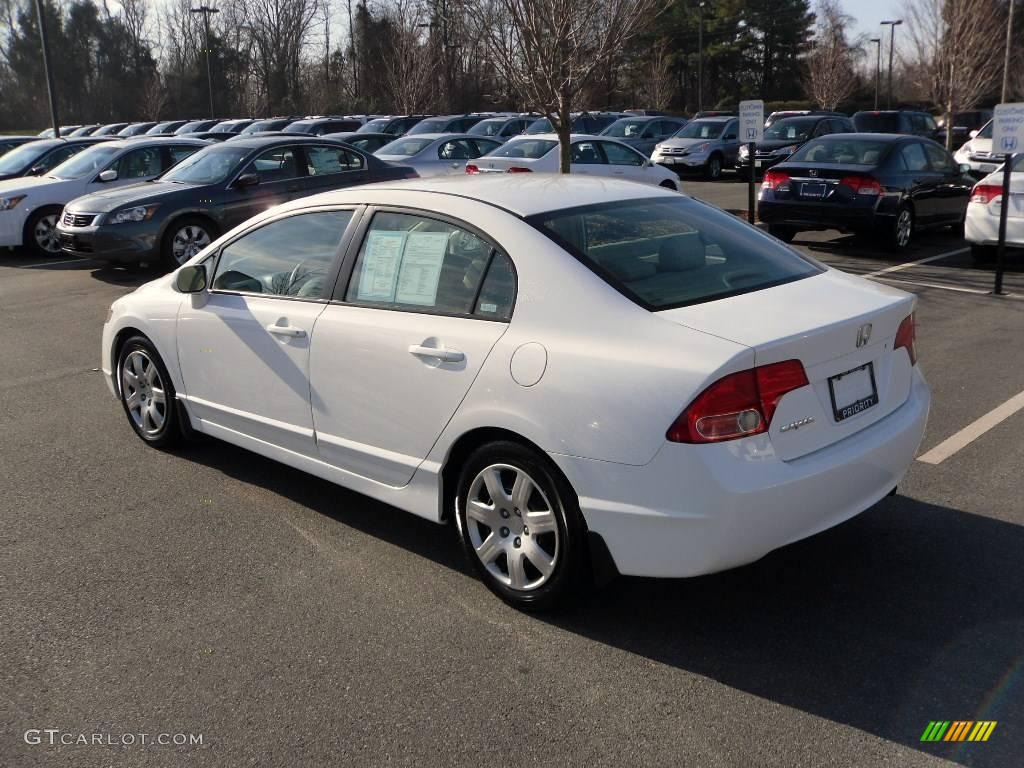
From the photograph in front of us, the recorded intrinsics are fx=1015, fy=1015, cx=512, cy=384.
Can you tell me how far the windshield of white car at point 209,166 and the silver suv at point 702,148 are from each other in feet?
50.7

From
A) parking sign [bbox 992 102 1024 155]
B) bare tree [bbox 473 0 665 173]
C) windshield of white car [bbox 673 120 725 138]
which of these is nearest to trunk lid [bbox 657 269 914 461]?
parking sign [bbox 992 102 1024 155]

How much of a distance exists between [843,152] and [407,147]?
26.3 feet

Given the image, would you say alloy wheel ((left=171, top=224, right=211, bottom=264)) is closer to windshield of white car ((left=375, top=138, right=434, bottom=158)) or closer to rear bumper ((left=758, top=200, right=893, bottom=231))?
windshield of white car ((left=375, top=138, right=434, bottom=158))

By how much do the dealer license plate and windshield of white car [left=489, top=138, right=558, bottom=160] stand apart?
47.2 feet

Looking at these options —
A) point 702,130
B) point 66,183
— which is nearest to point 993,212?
point 66,183

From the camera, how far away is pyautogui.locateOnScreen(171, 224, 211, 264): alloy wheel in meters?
12.4

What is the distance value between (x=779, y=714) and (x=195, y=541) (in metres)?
2.69

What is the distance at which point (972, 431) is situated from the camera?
5.91 metres

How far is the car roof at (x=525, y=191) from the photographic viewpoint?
417cm

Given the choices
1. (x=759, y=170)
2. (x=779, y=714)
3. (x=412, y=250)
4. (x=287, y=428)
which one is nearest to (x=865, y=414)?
(x=779, y=714)

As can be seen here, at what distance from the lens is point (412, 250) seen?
4285 millimetres

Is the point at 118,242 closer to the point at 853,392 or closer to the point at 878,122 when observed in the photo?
the point at 853,392

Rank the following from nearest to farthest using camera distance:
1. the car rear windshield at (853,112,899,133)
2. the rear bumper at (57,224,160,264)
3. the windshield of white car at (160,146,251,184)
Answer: the rear bumper at (57,224,160,264), the windshield of white car at (160,146,251,184), the car rear windshield at (853,112,899,133)

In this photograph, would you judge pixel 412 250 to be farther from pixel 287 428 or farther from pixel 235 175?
pixel 235 175
